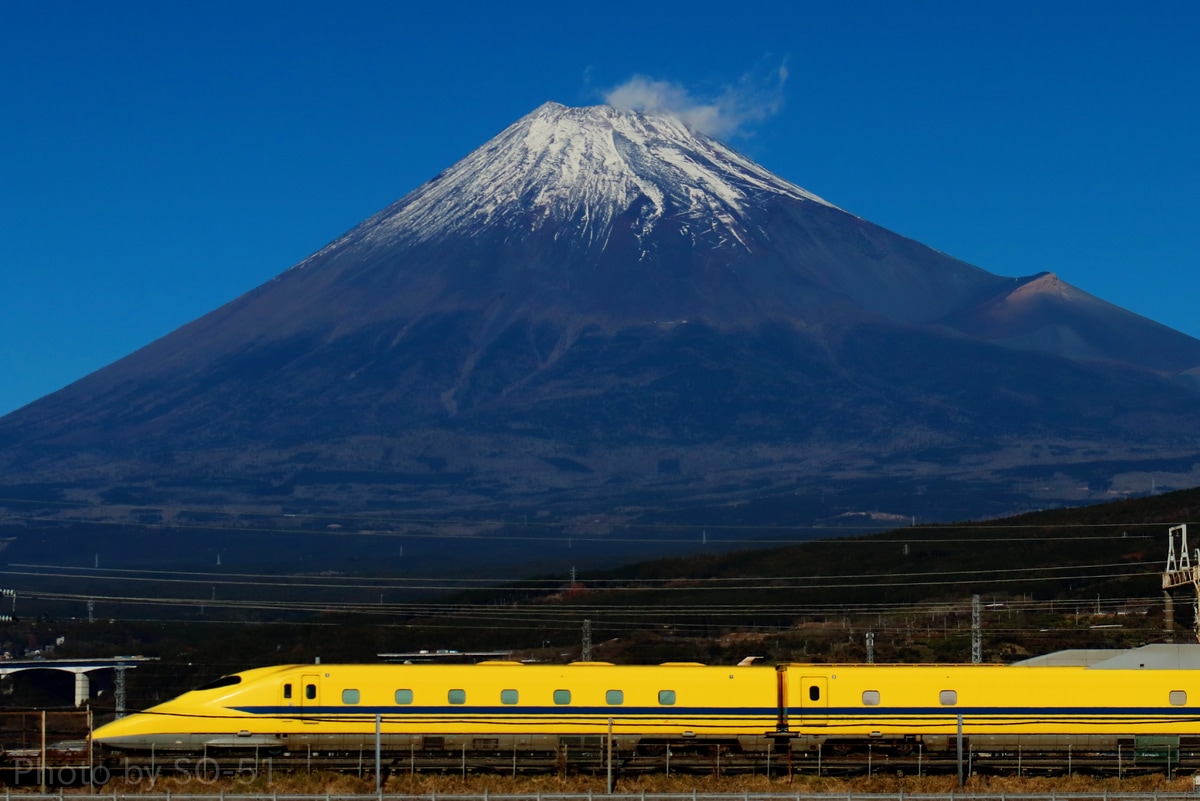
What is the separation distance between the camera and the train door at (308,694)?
5444 centimetres

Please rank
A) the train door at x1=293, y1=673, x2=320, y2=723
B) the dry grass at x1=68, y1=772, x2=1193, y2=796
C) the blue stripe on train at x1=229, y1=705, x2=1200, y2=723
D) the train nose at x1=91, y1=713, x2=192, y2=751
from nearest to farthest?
→ the dry grass at x1=68, y1=772, x2=1193, y2=796 < the train nose at x1=91, y1=713, x2=192, y2=751 < the blue stripe on train at x1=229, y1=705, x2=1200, y2=723 < the train door at x1=293, y1=673, x2=320, y2=723

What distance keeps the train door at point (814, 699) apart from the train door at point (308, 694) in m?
14.6

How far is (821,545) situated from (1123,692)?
10552cm

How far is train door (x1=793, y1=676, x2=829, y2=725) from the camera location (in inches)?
2135

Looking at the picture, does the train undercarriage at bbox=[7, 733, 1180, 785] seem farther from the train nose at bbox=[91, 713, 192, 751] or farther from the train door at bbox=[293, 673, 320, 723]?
the train door at bbox=[293, 673, 320, 723]

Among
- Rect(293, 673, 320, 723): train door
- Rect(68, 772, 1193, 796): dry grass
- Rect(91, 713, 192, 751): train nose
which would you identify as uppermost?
Rect(293, 673, 320, 723): train door

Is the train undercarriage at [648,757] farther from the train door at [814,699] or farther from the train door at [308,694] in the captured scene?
the train door at [308,694]

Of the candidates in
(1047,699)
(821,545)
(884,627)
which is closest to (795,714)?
(1047,699)

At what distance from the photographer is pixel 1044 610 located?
10744 cm

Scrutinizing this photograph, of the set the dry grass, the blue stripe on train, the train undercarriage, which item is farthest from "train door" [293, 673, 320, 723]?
the dry grass

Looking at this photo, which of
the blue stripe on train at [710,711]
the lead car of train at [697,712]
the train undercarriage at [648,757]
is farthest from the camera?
the blue stripe on train at [710,711]

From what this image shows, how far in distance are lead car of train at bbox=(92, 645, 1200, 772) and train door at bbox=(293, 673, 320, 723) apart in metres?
0.03

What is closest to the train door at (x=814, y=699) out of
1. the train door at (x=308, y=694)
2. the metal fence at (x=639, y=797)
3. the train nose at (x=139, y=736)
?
the metal fence at (x=639, y=797)

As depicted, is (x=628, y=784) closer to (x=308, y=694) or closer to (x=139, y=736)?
(x=308, y=694)
